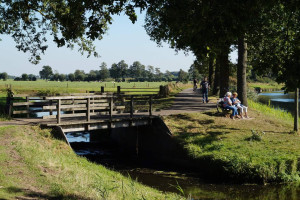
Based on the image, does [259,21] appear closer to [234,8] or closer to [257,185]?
[257,185]

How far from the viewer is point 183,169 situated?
49.7 ft

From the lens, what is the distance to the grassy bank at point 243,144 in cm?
1302

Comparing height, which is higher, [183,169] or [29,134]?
[29,134]

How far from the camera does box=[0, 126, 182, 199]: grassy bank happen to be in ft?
25.4

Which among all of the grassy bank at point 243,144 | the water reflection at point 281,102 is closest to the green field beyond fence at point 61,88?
the grassy bank at point 243,144

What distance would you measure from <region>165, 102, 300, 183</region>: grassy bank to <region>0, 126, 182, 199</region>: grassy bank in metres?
4.31

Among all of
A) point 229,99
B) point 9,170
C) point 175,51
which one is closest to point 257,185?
point 229,99

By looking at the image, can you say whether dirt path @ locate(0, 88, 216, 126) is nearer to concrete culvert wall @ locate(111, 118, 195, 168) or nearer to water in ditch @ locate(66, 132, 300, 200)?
concrete culvert wall @ locate(111, 118, 195, 168)

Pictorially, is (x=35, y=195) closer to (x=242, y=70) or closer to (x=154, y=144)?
(x=154, y=144)

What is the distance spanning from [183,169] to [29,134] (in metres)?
6.93

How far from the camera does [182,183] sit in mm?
12977

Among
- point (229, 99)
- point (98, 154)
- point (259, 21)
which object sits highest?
point (259, 21)

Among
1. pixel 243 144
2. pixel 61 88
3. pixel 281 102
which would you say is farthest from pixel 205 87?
pixel 61 88

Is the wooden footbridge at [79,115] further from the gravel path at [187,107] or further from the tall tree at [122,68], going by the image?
the tall tree at [122,68]
